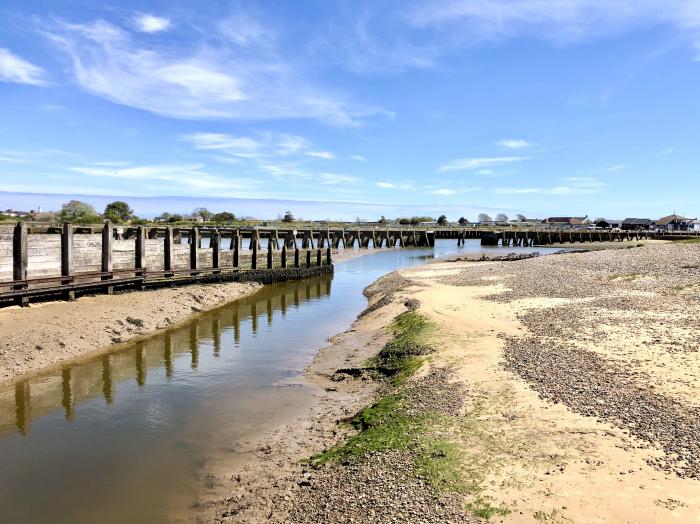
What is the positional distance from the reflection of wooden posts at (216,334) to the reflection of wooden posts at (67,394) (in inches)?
174

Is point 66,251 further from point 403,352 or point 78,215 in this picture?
point 78,215

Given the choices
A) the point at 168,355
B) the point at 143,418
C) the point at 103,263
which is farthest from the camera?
the point at 103,263

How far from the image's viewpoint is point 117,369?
48.0ft

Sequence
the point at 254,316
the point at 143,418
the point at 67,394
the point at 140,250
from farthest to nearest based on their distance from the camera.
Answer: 1. the point at 140,250
2. the point at 254,316
3. the point at 67,394
4. the point at 143,418

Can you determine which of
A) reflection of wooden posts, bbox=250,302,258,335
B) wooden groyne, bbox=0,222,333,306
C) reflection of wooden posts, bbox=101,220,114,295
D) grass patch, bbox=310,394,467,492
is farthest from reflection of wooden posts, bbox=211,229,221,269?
grass patch, bbox=310,394,467,492

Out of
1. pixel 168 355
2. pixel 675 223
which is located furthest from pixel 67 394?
pixel 675 223

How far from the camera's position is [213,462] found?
880cm

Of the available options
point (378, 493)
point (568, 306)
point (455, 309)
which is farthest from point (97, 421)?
point (568, 306)

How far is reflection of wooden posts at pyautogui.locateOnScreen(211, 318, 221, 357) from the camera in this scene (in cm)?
1719

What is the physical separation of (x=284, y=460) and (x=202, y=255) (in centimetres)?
2399

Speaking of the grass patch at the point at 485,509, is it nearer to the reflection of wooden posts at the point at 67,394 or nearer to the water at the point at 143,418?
the water at the point at 143,418

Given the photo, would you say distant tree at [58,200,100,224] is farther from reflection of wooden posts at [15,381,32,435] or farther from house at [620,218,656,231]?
house at [620,218,656,231]

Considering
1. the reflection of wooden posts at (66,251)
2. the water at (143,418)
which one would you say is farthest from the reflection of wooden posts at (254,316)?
the reflection of wooden posts at (66,251)

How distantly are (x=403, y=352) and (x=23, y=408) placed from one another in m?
9.52
